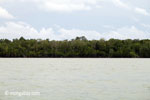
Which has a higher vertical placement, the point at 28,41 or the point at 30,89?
the point at 28,41

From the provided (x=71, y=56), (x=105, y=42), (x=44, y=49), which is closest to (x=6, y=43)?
(x=44, y=49)

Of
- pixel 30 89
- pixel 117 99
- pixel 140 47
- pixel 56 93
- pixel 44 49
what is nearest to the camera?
pixel 117 99

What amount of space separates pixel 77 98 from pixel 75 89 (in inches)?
115

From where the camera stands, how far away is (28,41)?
119688 millimetres

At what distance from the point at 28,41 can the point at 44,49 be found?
1077cm

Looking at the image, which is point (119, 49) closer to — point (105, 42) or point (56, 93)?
point (105, 42)

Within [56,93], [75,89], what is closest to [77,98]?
[56,93]

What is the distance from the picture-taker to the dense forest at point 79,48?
351 ft

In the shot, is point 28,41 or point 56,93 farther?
point 28,41

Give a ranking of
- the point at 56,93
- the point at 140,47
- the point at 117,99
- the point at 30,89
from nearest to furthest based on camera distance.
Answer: the point at 117,99 → the point at 56,93 → the point at 30,89 → the point at 140,47

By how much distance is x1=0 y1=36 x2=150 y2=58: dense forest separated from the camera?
351 feet

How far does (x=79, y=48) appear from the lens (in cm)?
11138

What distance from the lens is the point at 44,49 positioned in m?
113

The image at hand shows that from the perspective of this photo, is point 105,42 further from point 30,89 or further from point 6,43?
point 30,89
